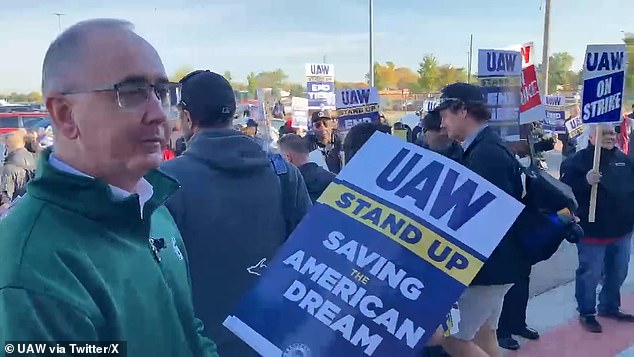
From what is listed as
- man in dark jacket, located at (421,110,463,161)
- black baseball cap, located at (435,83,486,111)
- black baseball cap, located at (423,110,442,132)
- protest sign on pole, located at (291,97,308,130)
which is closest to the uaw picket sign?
black baseball cap, located at (435,83,486,111)

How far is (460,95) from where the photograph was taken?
398 centimetres

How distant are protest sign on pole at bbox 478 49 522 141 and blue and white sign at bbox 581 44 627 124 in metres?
0.63

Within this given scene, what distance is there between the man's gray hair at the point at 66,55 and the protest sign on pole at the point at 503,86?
15.7 feet

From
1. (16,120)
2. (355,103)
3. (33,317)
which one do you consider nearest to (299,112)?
(355,103)

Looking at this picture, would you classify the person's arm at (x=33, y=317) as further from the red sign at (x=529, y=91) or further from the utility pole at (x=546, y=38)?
the utility pole at (x=546, y=38)

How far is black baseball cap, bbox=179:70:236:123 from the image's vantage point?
2412 mm

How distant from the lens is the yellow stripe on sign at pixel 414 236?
1415 mm

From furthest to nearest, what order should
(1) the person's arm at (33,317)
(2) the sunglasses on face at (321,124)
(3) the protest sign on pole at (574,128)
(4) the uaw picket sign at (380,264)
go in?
(3) the protest sign on pole at (574,128) → (2) the sunglasses on face at (321,124) → (4) the uaw picket sign at (380,264) → (1) the person's arm at (33,317)

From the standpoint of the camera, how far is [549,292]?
254 inches

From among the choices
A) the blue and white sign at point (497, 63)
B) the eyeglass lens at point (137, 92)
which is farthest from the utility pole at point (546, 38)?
the eyeglass lens at point (137, 92)

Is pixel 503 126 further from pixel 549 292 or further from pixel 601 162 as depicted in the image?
pixel 549 292

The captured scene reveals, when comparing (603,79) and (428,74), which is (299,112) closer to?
(603,79)

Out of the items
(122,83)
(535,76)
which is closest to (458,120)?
(122,83)

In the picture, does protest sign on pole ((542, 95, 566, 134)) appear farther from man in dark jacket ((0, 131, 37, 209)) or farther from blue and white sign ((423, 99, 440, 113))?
man in dark jacket ((0, 131, 37, 209))
